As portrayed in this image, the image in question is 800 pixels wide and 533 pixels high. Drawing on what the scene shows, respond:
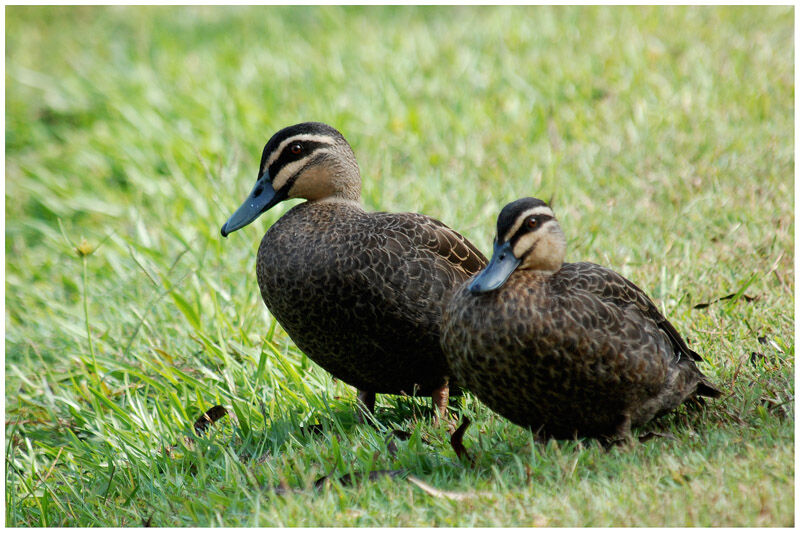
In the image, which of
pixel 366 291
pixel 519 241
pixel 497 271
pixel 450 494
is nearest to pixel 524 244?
pixel 519 241

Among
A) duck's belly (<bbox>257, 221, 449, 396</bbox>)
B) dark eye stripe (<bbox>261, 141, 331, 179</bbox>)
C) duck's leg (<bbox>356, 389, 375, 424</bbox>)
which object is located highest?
dark eye stripe (<bbox>261, 141, 331, 179</bbox>)

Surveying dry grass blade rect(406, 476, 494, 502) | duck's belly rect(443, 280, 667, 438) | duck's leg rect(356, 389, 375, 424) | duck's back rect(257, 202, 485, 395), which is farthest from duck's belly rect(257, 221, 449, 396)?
dry grass blade rect(406, 476, 494, 502)

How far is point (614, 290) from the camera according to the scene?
3.38 m

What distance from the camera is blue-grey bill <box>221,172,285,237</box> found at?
4070mm

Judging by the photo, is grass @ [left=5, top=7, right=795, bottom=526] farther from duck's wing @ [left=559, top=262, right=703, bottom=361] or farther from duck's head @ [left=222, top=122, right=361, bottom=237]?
duck's head @ [left=222, top=122, right=361, bottom=237]

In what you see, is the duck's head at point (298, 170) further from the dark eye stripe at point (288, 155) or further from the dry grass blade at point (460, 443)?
the dry grass blade at point (460, 443)

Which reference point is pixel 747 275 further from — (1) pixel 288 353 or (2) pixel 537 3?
(2) pixel 537 3

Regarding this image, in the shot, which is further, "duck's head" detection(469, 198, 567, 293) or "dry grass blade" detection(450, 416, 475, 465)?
"dry grass blade" detection(450, 416, 475, 465)

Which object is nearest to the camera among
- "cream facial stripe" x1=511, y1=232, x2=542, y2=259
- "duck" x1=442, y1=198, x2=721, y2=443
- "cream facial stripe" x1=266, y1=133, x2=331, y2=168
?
"duck" x1=442, y1=198, x2=721, y2=443

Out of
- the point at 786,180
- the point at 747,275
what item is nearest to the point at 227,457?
the point at 747,275

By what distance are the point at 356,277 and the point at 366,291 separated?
0.06m

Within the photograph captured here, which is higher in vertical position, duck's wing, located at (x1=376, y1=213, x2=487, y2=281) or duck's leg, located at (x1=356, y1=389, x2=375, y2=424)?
duck's wing, located at (x1=376, y1=213, x2=487, y2=281)

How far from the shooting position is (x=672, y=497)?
9.34 ft

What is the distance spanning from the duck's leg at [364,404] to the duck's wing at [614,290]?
1.04 m
